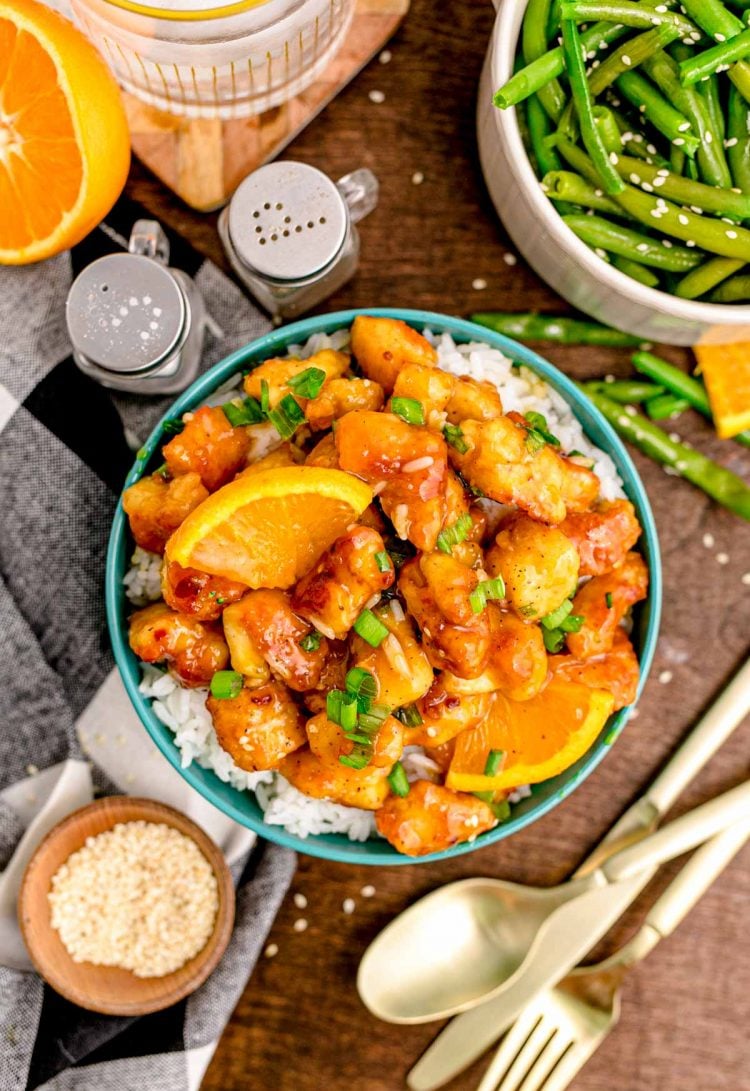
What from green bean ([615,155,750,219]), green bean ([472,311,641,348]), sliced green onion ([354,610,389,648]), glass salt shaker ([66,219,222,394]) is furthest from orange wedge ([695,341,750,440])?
glass salt shaker ([66,219,222,394])

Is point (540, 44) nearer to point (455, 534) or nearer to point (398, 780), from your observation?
point (455, 534)

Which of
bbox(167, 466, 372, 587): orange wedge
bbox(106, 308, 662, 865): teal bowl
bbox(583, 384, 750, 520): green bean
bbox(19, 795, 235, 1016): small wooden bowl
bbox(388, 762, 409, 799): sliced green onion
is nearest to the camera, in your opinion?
bbox(167, 466, 372, 587): orange wedge

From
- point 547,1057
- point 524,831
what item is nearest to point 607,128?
point 524,831

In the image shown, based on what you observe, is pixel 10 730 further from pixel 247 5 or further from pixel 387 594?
pixel 247 5

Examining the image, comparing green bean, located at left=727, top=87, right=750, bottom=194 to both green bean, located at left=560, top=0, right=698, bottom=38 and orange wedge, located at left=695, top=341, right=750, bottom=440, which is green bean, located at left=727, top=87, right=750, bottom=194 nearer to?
green bean, located at left=560, top=0, right=698, bottom=38

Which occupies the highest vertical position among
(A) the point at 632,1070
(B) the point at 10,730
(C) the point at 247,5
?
(C) the point at 247,5

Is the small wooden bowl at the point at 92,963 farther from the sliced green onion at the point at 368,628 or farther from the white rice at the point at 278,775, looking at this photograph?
the sliced green onion at the point at 368,628

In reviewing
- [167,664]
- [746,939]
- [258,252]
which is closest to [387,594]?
[167,664]

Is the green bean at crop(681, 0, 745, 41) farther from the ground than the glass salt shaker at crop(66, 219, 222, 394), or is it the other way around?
the green bean at crop(681, 0, 745, 41)
